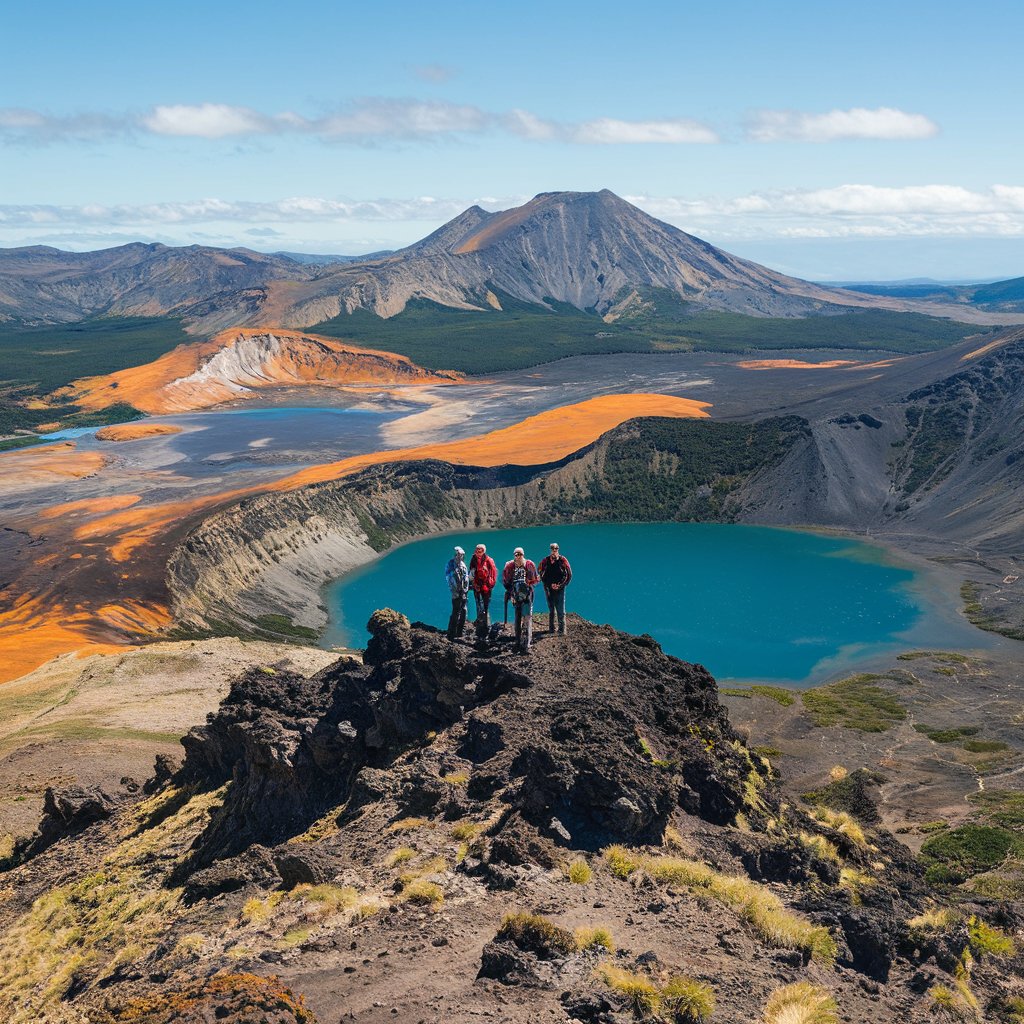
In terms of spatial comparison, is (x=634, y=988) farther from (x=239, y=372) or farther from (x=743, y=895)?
(x=239, y=372)

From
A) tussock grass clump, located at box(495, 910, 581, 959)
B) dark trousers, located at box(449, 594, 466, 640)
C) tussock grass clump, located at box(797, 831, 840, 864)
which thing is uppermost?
dark trousers, located at box(449, 594, 466, 640)

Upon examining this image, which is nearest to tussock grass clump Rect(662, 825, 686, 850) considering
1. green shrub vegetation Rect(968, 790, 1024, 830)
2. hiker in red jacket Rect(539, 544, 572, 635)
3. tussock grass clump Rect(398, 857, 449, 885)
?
tussock grass clump Rect(398, 857, 449, 885)

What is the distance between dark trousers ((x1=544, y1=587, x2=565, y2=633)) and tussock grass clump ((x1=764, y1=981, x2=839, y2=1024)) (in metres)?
11.4

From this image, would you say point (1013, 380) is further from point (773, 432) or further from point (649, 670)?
point (649, 670)

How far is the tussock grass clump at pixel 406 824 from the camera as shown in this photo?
16.5 metres

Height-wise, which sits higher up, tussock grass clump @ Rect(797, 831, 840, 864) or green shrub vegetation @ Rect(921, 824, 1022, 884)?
tussock grass clump @ Rect(797, 831, 840, 864)

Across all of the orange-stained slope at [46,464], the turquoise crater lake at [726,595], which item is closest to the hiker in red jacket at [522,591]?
the turquoise crater lake at [726,595]

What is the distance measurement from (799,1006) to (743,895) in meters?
2.96

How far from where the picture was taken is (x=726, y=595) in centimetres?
7444

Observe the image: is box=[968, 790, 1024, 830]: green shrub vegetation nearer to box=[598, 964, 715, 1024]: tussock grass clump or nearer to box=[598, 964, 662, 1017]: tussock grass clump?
box=[598, 964, 715, 1024]: tussock grass clump

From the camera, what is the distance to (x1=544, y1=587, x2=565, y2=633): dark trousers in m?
22.8

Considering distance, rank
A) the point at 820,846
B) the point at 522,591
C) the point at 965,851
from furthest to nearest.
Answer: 1. the point at 965,851
2. the point at 522,591
3. the point at 820,846

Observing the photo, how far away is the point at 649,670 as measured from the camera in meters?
22.5

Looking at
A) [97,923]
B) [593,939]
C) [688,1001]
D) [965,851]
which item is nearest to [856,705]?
[965,851]
